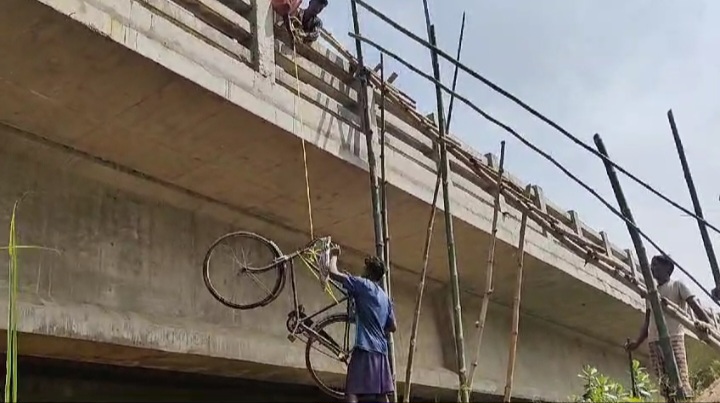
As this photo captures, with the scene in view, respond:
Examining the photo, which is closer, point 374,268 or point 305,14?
point 374,268

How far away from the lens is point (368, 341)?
4.65 metres

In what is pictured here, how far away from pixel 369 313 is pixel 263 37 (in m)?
2.38

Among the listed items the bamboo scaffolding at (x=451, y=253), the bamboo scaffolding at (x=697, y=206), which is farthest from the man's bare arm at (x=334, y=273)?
the bamboo scaffolding at (x=697, y=206)

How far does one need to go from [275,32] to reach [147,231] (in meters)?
1.89

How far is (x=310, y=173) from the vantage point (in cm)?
615

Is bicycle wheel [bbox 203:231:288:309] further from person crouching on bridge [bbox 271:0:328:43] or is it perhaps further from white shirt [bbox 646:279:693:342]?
white shirt [bbox 646:279:693:342]

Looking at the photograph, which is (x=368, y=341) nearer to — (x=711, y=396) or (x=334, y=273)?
(x=334, y=273)

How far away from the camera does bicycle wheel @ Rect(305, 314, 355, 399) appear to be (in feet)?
17.9

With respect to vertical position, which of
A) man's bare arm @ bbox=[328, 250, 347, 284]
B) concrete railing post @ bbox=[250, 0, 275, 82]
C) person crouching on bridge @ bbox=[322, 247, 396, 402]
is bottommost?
person crouching on bridge @ bbox=[322, 247, 396, 402]

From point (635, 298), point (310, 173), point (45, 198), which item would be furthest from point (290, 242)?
point (635, 298)

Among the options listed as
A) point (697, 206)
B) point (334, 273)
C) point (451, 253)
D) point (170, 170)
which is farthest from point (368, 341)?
point (697, 206)

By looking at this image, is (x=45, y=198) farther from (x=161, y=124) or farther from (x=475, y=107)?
(x=475, y=107)

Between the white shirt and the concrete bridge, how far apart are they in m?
1.84

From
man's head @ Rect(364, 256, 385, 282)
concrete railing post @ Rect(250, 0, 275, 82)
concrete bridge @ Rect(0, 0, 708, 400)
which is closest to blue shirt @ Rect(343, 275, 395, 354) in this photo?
man's head @ Rect(364, 256, 385, 282)
